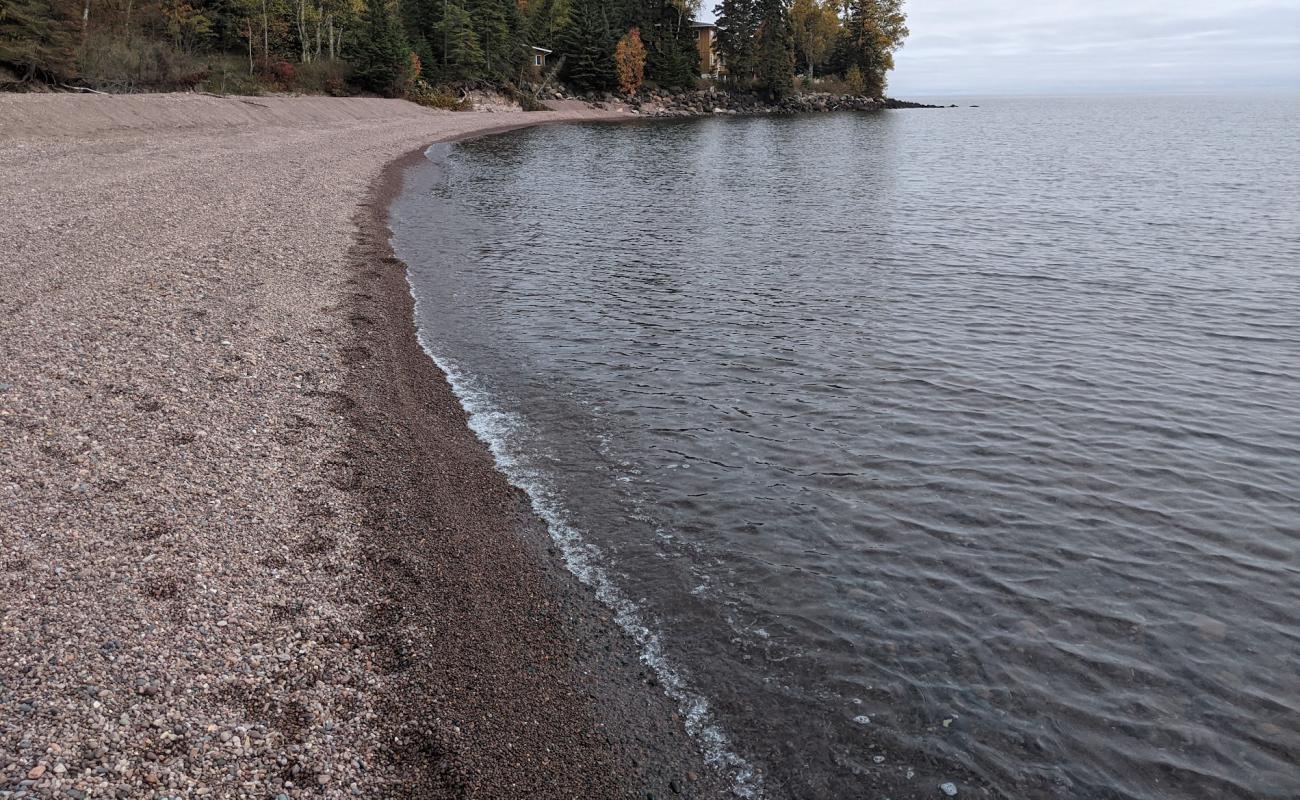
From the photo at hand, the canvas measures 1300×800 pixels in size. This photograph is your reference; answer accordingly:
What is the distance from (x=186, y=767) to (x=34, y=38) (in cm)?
5893

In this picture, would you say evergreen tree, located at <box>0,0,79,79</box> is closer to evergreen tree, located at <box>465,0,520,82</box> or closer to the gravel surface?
the gravel surface

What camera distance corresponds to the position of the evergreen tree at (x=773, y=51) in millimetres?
136000

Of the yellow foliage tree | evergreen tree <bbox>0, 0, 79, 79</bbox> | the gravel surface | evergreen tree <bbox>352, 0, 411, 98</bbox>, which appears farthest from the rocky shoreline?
the gravel surface

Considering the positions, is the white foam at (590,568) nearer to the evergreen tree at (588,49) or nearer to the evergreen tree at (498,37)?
the evergreen tree at (498,37)

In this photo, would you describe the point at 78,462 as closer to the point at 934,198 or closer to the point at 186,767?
the point at 186,767

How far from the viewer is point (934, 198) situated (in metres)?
43.1

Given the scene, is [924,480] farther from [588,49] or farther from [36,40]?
[588,49]

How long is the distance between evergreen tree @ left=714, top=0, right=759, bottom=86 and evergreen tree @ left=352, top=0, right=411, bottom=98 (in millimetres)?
66297

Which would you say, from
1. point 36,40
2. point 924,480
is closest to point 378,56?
point 36,40

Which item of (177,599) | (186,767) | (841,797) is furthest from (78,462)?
(841,797)

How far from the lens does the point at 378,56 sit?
281 feet

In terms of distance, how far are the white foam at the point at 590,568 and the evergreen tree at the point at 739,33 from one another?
134015mm

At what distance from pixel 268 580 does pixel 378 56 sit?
293 ft

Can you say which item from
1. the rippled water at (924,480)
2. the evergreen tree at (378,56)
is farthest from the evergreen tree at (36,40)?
the evergreen tree at (378,56)
